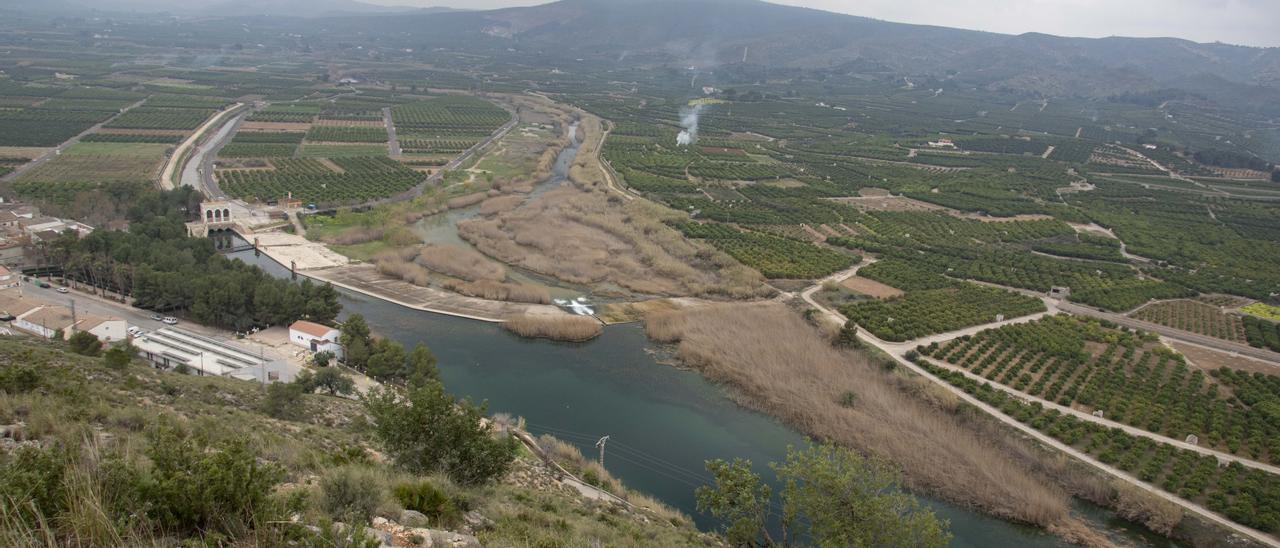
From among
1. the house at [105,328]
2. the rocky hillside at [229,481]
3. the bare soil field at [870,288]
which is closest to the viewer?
the rocky hillside at [229,481]

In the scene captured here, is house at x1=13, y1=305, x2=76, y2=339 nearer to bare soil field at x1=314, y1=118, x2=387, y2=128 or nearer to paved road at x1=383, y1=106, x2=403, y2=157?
paved road at x1=383, y1=106, x2=403, y2=157

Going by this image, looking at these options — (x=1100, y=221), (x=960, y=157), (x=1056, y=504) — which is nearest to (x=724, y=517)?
(x=1056, y=504)

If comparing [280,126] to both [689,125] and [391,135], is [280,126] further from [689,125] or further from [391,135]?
[689,125]

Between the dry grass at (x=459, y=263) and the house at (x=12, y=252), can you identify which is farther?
the dry grass at (x=459, y=263)

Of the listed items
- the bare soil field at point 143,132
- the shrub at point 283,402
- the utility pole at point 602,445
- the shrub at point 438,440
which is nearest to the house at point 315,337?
the shrub at point 283,402

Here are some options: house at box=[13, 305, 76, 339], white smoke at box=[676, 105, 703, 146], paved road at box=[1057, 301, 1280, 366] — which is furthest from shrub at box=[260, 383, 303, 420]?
white smoke at box=[676, 105, 703, 146]

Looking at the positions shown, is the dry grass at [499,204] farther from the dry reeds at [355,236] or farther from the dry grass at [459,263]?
the dry grass at [459,263]

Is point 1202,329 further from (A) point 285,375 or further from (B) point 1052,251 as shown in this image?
(A) point 285,375
